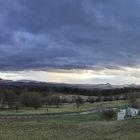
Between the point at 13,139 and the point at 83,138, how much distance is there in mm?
5952

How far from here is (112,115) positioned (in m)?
70.1

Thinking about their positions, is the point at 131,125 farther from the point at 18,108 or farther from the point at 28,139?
the point at 18,108

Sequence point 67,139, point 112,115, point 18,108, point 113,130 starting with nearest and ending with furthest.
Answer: point 67,139
point 113,130
point 112,115
point 18,108

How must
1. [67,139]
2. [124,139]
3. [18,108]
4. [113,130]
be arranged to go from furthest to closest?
1. [18,108]
2. [113,130]
3. [67,139]
4. [124,139]

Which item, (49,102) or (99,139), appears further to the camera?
(49,102)

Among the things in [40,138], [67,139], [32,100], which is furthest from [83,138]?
[32,100]

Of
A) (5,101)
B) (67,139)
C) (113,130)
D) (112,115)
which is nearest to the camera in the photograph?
(67,139)

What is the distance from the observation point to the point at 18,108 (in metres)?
125

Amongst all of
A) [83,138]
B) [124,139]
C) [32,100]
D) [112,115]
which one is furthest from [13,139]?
[32,100]

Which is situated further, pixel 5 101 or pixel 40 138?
pixel 5 101

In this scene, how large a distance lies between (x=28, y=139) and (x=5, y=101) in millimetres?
116589

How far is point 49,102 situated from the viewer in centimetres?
15712

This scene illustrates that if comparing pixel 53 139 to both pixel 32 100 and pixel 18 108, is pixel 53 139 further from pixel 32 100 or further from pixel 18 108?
pixel 32 100

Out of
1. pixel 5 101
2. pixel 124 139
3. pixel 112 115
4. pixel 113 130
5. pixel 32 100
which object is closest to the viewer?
pixel 124 139
